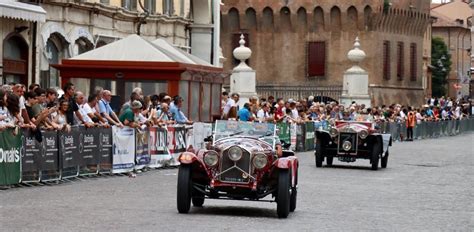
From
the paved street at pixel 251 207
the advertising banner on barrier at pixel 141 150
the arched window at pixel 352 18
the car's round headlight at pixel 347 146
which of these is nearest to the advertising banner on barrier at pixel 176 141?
the paved street at pixel 251 207

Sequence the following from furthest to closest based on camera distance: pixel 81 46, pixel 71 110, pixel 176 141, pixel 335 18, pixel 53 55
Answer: pixel 335 18 → pixel 81 46 → pixel 53 55 → pixel 176 141 → pixel 71 110

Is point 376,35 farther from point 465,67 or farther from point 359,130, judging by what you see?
point 465,67

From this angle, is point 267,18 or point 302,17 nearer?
point 302,17

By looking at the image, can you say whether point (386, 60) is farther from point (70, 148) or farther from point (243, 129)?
point (243, 129)

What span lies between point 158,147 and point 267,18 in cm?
6026

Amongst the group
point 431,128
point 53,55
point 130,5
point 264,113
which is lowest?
point 431,128

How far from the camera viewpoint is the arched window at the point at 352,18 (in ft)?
287

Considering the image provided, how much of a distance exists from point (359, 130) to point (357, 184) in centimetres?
592

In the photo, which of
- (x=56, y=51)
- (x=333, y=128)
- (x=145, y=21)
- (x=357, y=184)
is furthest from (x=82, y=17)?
(x=357, y=184)

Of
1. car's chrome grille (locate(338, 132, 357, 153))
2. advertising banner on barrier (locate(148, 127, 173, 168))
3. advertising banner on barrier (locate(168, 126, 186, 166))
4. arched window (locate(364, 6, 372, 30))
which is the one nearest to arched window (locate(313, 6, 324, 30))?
arched window (locate(364, 6, 372, 30))

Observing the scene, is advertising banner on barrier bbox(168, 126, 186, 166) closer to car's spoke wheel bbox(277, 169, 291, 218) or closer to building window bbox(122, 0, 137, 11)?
car's spoke wheel bbox(277, 169, 291, 218)

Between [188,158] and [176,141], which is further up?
[188,158]

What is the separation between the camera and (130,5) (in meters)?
48.4

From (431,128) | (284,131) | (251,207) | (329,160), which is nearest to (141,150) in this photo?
(329,160)
